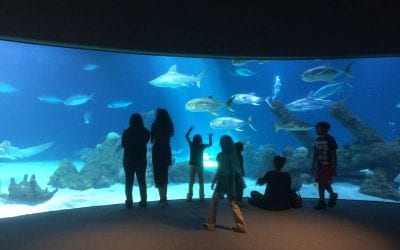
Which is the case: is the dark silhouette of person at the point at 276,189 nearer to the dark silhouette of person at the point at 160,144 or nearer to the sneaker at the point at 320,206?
the sneaker at the point at 320,206

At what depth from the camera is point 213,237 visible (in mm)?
4418

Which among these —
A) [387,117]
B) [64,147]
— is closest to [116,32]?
[64,147]

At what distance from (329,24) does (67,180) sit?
12052mm

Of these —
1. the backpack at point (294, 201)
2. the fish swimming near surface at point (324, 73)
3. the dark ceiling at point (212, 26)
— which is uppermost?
the fish swimming near surface at point (324, 73)

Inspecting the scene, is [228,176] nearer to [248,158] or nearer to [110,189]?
[110,189]

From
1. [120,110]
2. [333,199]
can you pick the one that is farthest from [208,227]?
[120,110]

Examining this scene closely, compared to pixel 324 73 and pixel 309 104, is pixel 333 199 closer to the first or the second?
pixel 324 73

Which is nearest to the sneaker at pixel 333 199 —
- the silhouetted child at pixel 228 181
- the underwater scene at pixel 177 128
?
the silhouetted child at pixel 228 181

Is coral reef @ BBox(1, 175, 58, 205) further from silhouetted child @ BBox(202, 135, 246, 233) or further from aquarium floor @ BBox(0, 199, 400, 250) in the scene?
silhouetted child @ BBox(202, 135, 246, 233)

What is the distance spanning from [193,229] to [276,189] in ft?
6.60

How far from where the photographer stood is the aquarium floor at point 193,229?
420cm

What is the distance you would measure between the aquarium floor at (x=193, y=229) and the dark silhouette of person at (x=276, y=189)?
171mm

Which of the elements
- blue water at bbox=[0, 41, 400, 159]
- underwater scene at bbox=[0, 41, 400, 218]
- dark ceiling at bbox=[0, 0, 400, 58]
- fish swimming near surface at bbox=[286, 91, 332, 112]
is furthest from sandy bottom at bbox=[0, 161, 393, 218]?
blue water at bbox=[0, 41, 400, 159]

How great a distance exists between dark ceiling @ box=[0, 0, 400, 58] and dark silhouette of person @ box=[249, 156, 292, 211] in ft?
7.61
